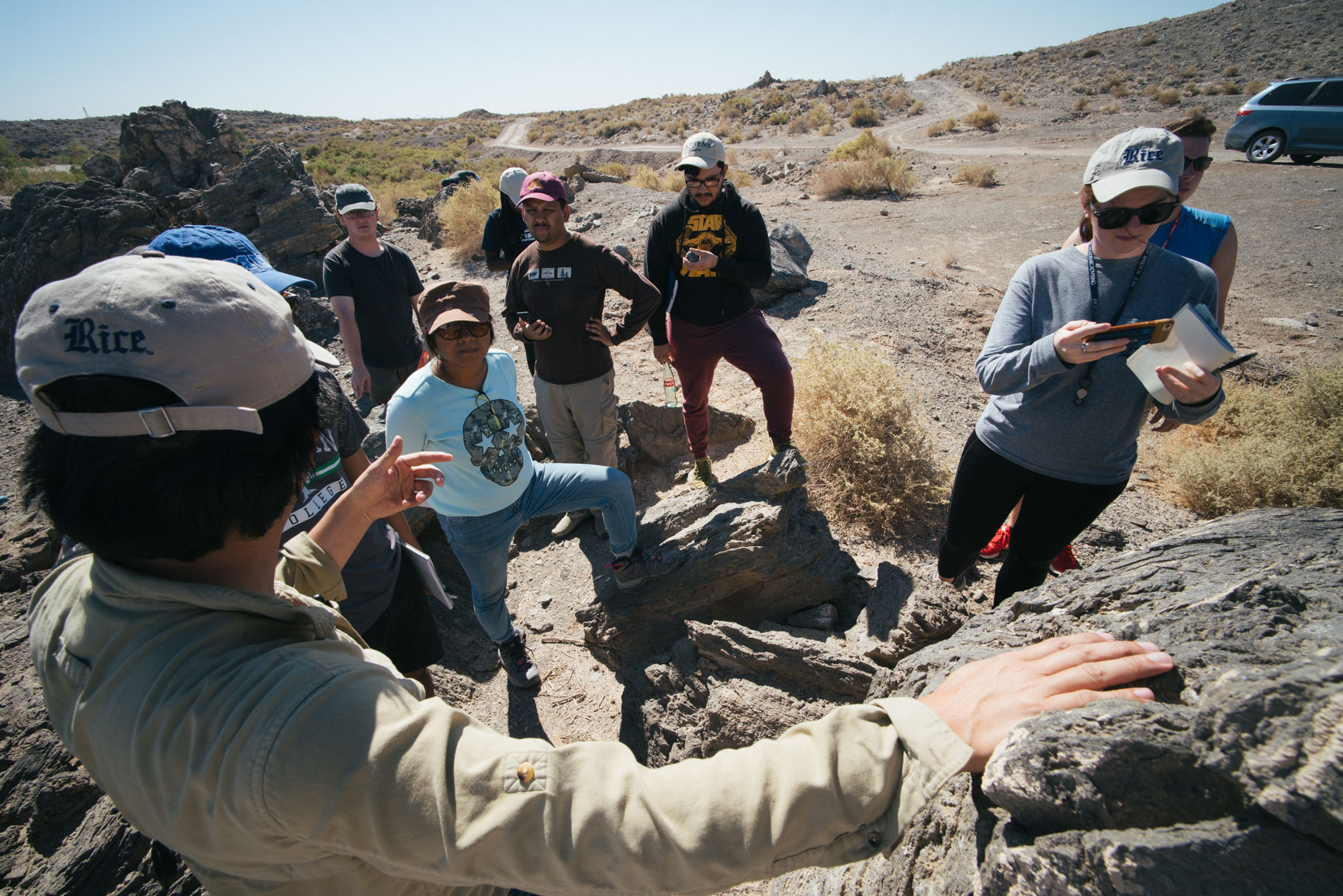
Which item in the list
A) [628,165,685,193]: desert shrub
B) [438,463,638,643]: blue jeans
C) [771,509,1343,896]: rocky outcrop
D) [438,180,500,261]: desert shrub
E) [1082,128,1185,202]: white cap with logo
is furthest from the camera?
[628,165,685,193]: desert shrub

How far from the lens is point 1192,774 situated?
3.01ft

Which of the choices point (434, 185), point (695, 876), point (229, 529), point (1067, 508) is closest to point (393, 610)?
point (229, 529)

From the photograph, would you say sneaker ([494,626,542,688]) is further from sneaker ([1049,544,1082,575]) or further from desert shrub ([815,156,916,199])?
desert shrub ([815,156,916,199])

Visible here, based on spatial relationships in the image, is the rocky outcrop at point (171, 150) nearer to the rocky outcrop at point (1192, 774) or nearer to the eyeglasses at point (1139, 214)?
the eyeglasses at point (1139, 214)

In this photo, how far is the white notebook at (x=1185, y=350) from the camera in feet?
6.13

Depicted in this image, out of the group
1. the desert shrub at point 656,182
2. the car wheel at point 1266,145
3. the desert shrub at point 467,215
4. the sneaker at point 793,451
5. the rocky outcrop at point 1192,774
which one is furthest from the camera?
the desert shrub at point 656,182

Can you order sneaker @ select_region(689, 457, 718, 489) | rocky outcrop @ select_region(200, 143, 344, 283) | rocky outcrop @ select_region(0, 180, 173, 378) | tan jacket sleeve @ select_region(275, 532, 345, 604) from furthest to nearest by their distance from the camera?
rocky outcrop @ select_region(200, 143, 344, 283) < rocky outcrop @ select_region(0, 180, 173, 378) < sneaker @ select_region(689, 457, 718, 489) < tan jacket sleeve @ select_region(275, 532, 345, 604)

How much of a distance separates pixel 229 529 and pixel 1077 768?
1.43 m

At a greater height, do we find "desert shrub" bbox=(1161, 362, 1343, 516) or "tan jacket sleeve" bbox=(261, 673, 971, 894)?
"tan jacket sleeve" bbox=(261, 673, 971, 894)

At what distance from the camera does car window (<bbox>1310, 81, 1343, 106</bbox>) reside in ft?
41.9

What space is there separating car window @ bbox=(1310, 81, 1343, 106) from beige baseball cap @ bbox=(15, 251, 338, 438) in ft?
65.9

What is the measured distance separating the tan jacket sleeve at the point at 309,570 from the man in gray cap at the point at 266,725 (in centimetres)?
57

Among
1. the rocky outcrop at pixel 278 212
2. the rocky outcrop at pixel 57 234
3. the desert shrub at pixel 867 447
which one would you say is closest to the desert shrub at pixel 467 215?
the rocky outcrop at pixel 278 212

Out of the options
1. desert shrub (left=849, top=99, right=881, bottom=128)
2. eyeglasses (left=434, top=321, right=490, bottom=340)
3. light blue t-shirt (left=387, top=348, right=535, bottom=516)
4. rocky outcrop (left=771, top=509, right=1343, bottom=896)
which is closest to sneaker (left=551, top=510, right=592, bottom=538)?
light blue t-shirt (left=387, top=348, right=535, bottom=516)
